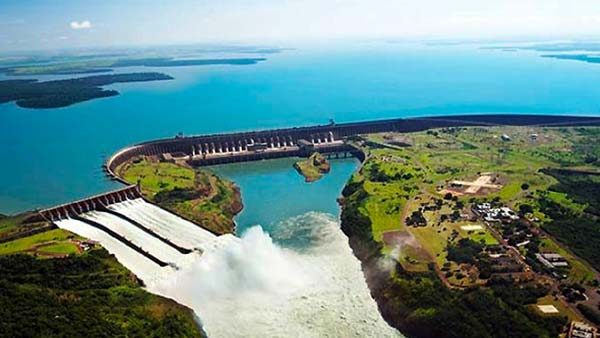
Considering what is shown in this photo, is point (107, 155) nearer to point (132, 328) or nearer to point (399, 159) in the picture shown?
point (399, 159)

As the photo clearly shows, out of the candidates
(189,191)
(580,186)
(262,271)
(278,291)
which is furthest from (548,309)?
(189,191)

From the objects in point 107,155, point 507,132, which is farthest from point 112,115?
point 507,132

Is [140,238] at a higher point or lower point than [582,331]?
higher

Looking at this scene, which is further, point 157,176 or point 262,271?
point 157,176

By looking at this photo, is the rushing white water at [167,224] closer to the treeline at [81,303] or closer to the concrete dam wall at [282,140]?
the treeline at [81,303]

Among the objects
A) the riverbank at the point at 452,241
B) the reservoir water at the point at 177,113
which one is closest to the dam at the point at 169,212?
the reservoir water at the point at 177,113

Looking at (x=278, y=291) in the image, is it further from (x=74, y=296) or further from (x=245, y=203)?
(x=245, y=203)

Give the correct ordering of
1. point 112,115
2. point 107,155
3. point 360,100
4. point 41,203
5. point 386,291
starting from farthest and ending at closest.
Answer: point 360,100, point 112,115, point 107,155, point 41,203, point 386,291
